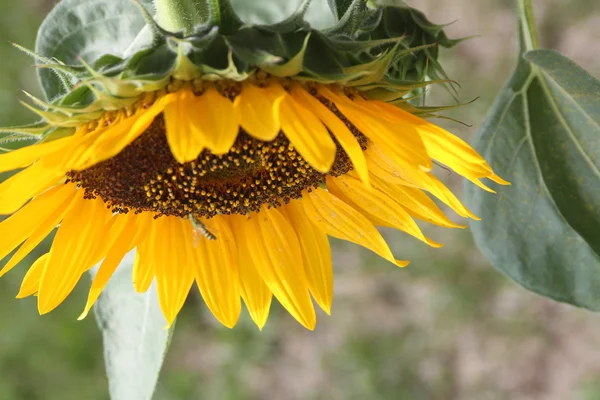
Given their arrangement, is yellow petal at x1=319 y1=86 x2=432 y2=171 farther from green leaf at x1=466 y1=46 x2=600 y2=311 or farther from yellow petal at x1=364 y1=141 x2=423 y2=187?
green leaf at x1=466 y1=46 x2=600 y2=311

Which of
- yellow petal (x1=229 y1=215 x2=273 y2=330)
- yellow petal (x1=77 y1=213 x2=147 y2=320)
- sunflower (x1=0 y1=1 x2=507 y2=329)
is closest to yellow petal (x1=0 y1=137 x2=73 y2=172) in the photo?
sunflower (x1=0 y1=1 x2=507 y2=329)

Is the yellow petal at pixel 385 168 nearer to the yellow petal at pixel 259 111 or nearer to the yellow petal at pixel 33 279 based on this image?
the yellow petal at pixel 259 111

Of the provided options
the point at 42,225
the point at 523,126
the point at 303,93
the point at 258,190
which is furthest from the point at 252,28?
the point at 523,126

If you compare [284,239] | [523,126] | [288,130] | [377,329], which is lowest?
[377,329]

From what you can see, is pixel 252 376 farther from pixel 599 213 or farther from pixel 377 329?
pixel 599 213

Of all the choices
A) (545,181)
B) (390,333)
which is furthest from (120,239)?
(390,333)
